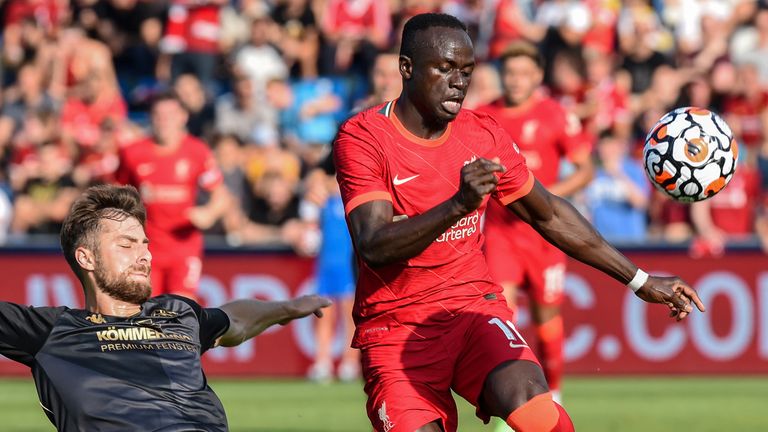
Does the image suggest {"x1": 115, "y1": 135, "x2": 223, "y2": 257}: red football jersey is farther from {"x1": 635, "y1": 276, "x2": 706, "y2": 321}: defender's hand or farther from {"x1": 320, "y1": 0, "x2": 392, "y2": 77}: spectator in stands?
{"x1": 635, "y1": 276, "x2": 706, "y2": 321}: defender's hand

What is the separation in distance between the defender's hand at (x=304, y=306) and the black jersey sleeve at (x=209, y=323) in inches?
15.0

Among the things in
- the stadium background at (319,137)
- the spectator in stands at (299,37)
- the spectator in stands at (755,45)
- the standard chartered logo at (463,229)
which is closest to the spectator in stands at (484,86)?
the stadium background at (319,137)

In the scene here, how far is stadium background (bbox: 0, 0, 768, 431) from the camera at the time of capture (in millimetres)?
14820

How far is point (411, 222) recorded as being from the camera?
19.9 feet

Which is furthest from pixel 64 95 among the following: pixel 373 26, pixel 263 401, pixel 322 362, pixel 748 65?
pixel 748 65

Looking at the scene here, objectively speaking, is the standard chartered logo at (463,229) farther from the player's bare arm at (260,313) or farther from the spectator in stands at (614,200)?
the spectator in stands at (614,200)

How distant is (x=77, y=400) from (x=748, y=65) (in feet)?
44.1

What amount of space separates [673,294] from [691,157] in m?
1.07

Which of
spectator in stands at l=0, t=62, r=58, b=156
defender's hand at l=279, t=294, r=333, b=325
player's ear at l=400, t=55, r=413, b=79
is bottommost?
spectator in stands at l=0, t=62, r=58, b=156

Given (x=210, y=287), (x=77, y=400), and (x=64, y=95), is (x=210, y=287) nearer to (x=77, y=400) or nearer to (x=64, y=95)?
(x=64, y=95)

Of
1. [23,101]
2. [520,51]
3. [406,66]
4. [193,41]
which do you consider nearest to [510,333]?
[406,66]

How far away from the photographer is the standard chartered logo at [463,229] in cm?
666

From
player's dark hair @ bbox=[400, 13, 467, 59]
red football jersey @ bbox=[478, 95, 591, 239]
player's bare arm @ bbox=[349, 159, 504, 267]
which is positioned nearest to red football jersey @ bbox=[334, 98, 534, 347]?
player's bare arm @ bbox=[349, 159, 504, 267]

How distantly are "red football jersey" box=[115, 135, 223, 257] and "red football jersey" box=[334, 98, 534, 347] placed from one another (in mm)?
6516
